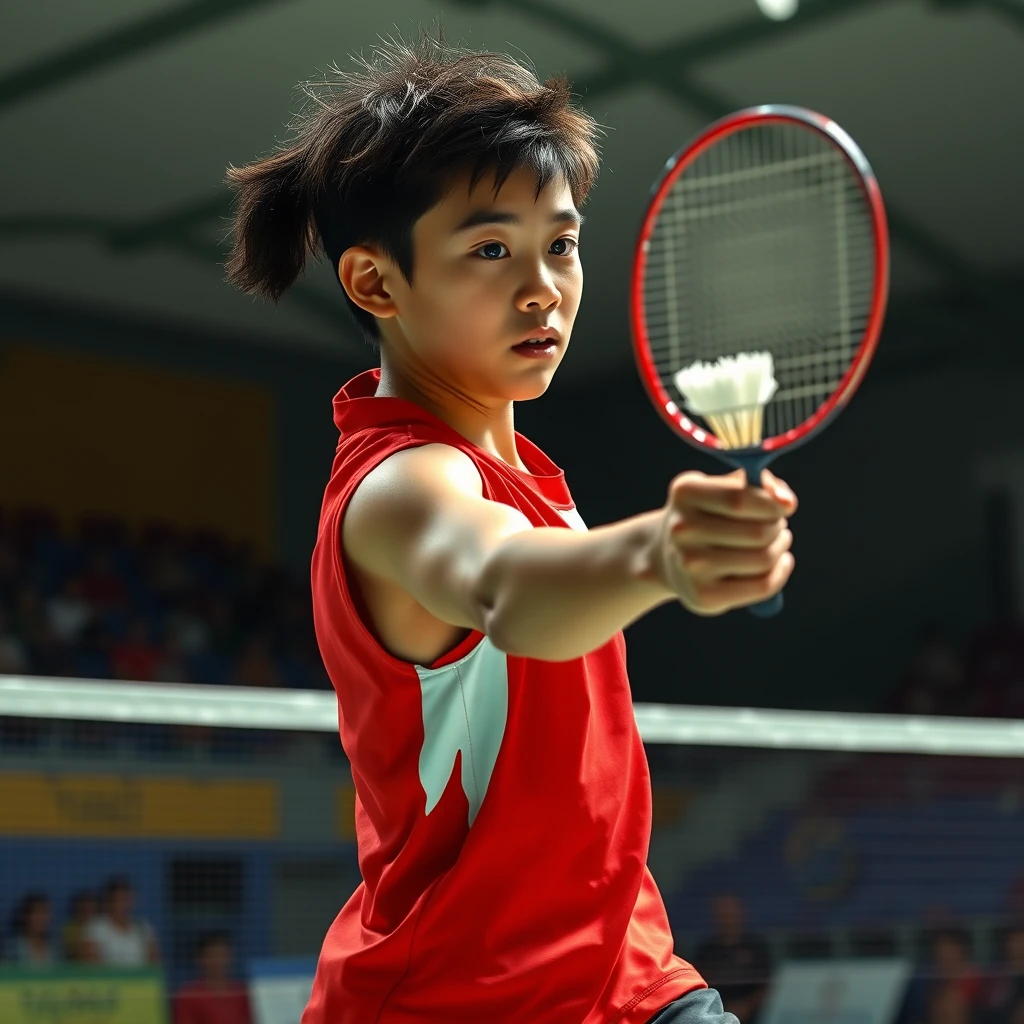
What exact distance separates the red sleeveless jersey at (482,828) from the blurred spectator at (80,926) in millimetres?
3360

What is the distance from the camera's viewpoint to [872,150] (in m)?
11.3

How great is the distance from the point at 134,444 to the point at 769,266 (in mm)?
12255

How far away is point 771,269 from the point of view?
1849mm

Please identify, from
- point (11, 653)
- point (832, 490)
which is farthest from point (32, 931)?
point (832, 490)

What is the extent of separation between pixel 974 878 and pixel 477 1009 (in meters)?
6.60

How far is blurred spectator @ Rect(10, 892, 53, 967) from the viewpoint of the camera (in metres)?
4.61

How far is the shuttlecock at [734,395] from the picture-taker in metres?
1.52

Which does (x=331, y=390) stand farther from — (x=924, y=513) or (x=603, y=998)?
(x=603, y=998)

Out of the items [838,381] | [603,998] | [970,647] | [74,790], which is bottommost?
[970,647]

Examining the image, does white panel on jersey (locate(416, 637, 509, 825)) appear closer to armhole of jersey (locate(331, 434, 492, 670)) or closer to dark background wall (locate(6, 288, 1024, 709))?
armhole of jersey (locate(331, 434, 492, 670))

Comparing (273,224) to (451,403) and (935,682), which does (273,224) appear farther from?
(935,682)

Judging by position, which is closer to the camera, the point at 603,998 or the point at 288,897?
the point at 603,998

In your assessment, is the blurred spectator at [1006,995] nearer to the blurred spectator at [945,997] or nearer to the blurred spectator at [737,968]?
the blurred spectator at [945,997]

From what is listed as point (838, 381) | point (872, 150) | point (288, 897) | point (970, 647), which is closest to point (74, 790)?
point (288, 897)
